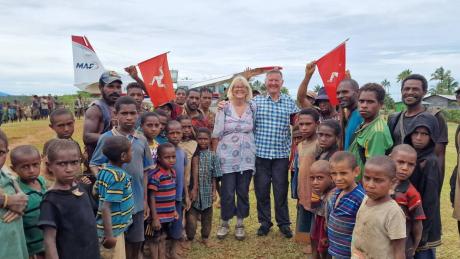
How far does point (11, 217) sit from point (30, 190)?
0.95 feet

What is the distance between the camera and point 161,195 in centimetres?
379

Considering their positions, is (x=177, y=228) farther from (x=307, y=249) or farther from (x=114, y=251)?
(x=307, y=249)

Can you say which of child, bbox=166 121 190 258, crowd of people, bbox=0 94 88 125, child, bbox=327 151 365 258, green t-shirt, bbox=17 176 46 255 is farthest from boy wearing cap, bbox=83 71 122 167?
crowd of people, bbox=0 94 88 125

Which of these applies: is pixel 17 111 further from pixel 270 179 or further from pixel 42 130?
pixel 270 179

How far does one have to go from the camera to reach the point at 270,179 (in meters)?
5.08

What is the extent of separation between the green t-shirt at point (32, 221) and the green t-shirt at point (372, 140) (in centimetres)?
262

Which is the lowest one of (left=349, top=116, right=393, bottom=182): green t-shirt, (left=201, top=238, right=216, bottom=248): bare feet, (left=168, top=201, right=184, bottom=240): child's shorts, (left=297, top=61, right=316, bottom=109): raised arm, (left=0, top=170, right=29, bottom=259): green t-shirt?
(left=201, top=238, right=216, bottom=248): bare feet

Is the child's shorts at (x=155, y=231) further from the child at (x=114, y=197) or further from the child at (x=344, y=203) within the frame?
the child at (x=344, y=203)

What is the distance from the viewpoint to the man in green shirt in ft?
10.7

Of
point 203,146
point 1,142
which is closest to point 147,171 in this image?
point 203,146

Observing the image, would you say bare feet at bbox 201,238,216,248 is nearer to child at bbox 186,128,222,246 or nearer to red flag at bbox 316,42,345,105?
child at bbox 186,128,222,246

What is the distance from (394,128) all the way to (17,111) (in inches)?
1100

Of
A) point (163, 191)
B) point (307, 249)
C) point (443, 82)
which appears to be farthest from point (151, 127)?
point (443, 82)

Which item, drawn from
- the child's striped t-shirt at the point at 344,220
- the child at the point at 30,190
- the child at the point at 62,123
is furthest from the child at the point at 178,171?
the child's striped t-shirt at the point at 344,220
